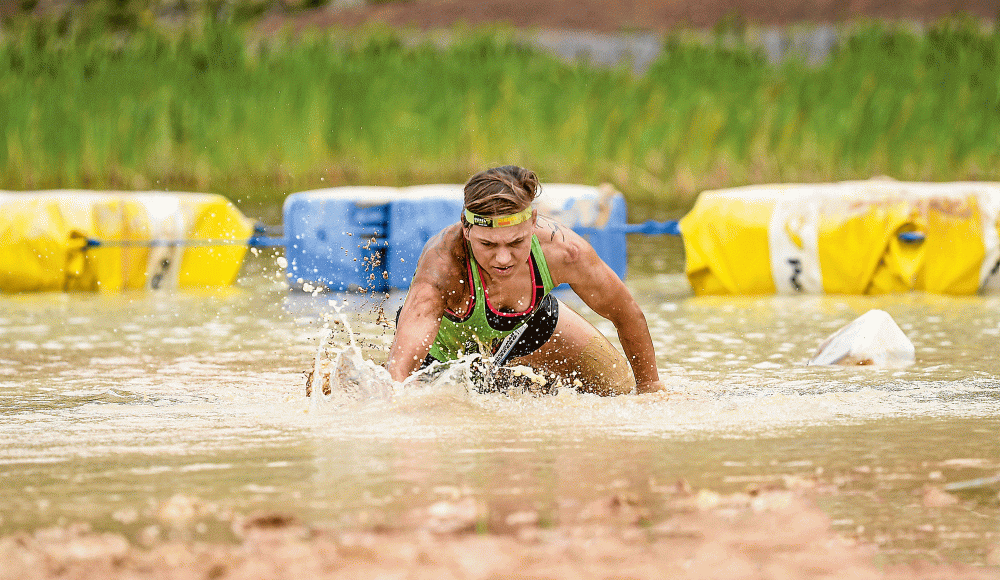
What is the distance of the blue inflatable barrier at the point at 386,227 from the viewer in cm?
784

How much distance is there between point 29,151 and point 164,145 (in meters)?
1.00

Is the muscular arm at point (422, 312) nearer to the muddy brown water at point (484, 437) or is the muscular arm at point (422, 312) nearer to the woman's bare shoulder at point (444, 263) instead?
the woman's bare shoulder at point (444, 263)

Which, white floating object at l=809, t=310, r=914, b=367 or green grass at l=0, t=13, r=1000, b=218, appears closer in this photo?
white floating object at l=809, t=310, r=914, b=367

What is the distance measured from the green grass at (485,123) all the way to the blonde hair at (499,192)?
6.52 m

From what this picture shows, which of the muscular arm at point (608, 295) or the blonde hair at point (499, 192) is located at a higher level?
the blonde hair at point (499, 192)

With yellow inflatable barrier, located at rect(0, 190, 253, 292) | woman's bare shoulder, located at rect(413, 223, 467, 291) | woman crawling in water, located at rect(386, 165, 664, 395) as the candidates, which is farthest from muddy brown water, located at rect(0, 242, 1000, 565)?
yellow inflatable barrier, located at rect(0, 190, 253, 292)

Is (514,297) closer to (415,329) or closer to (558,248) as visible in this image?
(558,248)

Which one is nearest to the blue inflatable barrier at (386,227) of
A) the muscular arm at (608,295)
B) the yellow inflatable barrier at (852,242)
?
the yellow inflatable barrier at (852,242)

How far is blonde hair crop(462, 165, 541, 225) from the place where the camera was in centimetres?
389

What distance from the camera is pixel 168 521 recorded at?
2799 mm

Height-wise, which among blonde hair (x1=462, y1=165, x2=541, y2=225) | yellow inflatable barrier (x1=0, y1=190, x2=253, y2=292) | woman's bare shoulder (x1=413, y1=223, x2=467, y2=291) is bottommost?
yellow inflatable barrier (x1=0, y1=190, x2=253, y2=292)

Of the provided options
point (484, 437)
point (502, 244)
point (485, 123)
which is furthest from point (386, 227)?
point (484, 437)

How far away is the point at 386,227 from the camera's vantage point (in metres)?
7.95

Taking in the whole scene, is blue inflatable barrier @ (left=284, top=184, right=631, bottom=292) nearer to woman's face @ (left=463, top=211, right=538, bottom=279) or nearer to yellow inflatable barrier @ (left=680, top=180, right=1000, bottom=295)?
yellow inflatable barrier @ (left=680, top=180, right=1000, bottom=295)
